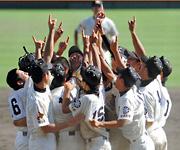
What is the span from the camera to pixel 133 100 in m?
6.69

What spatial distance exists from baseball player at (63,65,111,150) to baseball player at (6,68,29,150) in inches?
19.8

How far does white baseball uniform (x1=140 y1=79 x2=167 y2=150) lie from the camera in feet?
23.8

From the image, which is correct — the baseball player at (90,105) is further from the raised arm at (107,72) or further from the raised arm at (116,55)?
the raised arm at (116,55)

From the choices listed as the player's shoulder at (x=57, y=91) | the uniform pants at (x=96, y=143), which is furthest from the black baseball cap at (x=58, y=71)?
the uniform pants at (x=96, y=143)

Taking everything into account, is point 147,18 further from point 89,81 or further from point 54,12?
point 89,81

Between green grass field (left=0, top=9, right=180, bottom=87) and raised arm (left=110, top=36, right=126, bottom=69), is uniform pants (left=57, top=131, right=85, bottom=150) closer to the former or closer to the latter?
raised arm (left=110, top=36, right=126, bottom=69)

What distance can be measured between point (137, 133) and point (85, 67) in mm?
848

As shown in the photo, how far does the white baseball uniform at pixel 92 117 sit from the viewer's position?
6418mm

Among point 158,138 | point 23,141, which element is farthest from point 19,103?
point 158,138

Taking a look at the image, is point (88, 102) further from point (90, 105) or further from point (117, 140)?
point (117, 140)

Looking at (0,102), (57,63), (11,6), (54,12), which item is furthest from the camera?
(11,6)

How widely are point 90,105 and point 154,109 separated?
1139 millimetres

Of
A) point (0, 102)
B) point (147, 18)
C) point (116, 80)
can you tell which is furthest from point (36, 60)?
point (147, 18)

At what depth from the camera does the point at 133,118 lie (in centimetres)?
675
